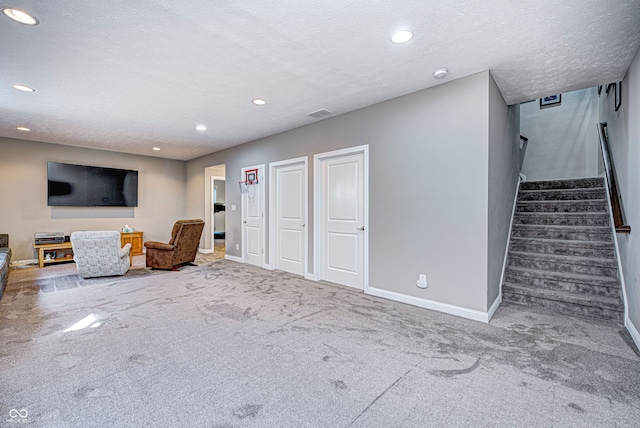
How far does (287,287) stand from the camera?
168 inches

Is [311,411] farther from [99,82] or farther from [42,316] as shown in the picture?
[99,82]

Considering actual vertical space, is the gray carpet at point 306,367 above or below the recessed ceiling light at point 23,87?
below

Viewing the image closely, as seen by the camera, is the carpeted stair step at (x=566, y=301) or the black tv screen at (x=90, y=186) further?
the black tv screen at (x=90, y=186)

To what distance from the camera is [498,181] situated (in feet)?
11.2

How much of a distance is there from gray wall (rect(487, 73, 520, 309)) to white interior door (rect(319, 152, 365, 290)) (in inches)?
62.0

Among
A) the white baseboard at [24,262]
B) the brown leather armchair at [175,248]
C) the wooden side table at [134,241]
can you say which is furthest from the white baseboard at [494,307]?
the white baseboard at [24,262]

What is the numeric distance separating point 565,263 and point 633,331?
1.15 m

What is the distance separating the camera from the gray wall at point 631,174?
2.61 meters

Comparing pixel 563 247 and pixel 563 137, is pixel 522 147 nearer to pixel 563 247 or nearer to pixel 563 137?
pixel 563 137

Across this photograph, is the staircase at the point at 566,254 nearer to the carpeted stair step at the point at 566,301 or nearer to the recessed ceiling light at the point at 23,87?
the carpeted stair step at the point at 566,301

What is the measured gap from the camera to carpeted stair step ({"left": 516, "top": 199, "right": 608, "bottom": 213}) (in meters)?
4.20

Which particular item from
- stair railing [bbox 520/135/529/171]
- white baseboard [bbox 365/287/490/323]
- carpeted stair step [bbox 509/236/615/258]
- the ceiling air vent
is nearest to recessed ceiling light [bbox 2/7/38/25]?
the ceiling air vent

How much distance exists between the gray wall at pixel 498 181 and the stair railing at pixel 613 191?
102cm

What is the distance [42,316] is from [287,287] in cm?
272
